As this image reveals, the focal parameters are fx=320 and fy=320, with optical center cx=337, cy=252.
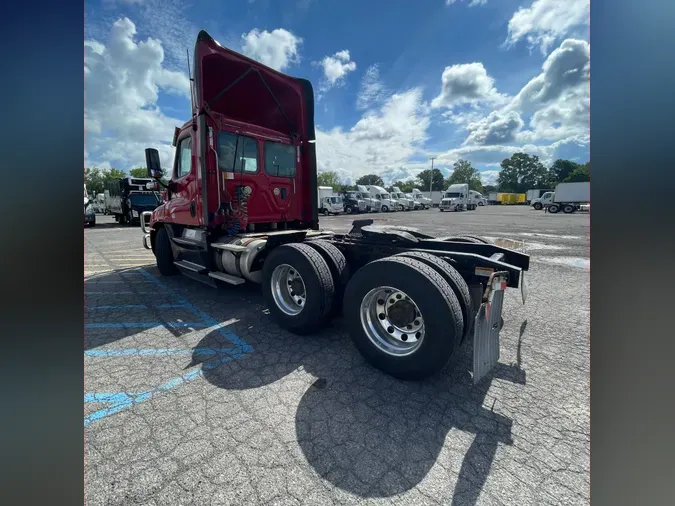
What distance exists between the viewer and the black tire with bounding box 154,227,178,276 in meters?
6.82

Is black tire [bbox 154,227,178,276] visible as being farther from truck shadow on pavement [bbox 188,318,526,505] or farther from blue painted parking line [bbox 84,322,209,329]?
truck shadow on pavement [bbox 188,318,526,505]

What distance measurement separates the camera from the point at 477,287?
3305 mm

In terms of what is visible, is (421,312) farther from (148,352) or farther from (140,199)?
(140,199)

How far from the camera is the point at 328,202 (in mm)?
32281

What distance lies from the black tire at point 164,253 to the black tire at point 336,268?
168 inches

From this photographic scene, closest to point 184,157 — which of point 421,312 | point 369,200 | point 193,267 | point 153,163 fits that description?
point 153,163

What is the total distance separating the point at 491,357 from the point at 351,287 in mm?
1367

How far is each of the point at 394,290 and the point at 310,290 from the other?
1119mm

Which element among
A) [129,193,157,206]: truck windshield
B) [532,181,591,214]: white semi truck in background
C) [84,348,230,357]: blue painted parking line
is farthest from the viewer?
[532,181,591,214]: white semi truck in background

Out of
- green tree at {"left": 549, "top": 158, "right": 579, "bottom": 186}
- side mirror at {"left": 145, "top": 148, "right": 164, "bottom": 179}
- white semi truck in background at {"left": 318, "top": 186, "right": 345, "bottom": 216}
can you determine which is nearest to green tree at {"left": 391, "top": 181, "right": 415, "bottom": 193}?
green tree at {"left": 549, "top": 158, "right": 579, "bottom": 186}

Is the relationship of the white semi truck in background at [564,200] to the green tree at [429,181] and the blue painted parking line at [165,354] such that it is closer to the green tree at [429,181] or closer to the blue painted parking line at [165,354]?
the blue painted parking line at [165,354]

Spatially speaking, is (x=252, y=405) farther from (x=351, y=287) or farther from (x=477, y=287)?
(x=477, y=287)
